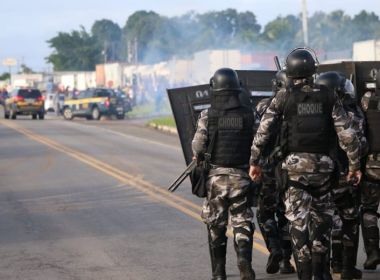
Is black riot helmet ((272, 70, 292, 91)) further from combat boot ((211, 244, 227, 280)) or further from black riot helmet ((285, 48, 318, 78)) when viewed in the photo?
combat boot ((211, 244, 227, 280))

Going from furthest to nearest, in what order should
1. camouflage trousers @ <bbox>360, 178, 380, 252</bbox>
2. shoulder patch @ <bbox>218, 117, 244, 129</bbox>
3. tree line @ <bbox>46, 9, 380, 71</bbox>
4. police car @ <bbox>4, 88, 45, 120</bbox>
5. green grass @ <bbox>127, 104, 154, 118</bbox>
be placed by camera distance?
tree line @ <bbox>46, 9, 380, 71</bbox> → green grass @ <bbox>127, 104, 154, 118</bbox> → police car @ <bbox>4, 88, 45, 120</bbox> → camouflage trousers @ <bbox>360, 178, 380, 252</bbox> → shoulder patch @ <bbox>218, 117, 244, 129</bbox>

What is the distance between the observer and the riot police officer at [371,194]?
809 cm

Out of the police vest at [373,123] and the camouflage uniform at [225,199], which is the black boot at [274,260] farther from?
the police vest at [373,123]

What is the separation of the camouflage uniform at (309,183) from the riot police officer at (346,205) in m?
0.53

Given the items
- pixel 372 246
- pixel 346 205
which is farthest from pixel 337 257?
pixel 346 205

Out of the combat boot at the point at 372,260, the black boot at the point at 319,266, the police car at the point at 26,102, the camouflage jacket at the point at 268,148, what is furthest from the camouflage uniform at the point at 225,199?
the police car at the point at 26,102

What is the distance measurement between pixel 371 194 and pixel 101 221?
4.53m

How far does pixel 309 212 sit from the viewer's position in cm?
715

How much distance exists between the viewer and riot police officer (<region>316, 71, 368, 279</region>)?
7770mm

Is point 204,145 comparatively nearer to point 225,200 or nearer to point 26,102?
point 225,200

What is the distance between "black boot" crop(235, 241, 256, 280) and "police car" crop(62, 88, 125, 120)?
3950 cm

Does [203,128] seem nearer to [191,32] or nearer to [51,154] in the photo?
[51,154]

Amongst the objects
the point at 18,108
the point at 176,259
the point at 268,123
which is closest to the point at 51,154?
the point at 176,259

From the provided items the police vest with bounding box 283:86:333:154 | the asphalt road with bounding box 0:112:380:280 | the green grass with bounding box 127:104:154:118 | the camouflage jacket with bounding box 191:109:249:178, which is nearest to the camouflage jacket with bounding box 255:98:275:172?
the camouflage jacket with bounding box 191:109:249:178
